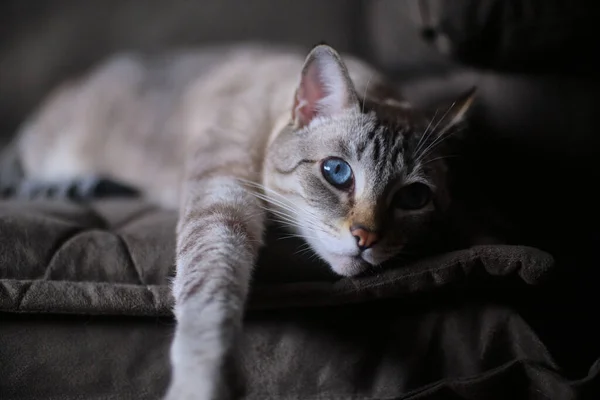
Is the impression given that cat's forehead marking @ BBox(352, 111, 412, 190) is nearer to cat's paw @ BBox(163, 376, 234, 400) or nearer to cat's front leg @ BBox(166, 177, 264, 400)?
cat's front leg @ BBox(166, 177, 264, 400)

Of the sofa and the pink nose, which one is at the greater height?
the pink nose

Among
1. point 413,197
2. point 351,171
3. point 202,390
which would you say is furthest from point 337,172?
point 202,390

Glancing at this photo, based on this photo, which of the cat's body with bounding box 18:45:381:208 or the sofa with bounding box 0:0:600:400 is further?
the cat's body with bounding box 18:45:381:208

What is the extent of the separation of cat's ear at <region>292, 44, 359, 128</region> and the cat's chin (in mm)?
410

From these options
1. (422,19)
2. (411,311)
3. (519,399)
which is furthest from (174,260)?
(422,19)

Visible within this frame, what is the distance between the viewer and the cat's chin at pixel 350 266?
134cm

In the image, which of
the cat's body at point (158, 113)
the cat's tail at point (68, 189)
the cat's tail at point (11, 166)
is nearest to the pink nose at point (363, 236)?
the cat's body at point (158, 113)

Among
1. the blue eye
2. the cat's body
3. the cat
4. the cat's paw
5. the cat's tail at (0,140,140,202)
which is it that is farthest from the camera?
the cat's tail at (0,140,140,202)

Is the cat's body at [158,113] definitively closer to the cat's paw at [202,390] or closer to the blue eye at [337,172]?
the blue eye at [337,172]

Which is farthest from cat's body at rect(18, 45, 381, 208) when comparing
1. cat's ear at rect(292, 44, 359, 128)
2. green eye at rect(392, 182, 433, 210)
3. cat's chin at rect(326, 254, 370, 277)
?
cat's chin at rect(326, 254, 370, 277)

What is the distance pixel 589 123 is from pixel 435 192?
2.39 feet

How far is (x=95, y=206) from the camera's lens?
1.87m

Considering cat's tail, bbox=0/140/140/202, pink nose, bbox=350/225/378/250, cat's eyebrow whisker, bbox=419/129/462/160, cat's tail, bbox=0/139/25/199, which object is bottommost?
cat's tail, bbox=0/139/25/199

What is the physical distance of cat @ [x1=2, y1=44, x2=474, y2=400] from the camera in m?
1.19
